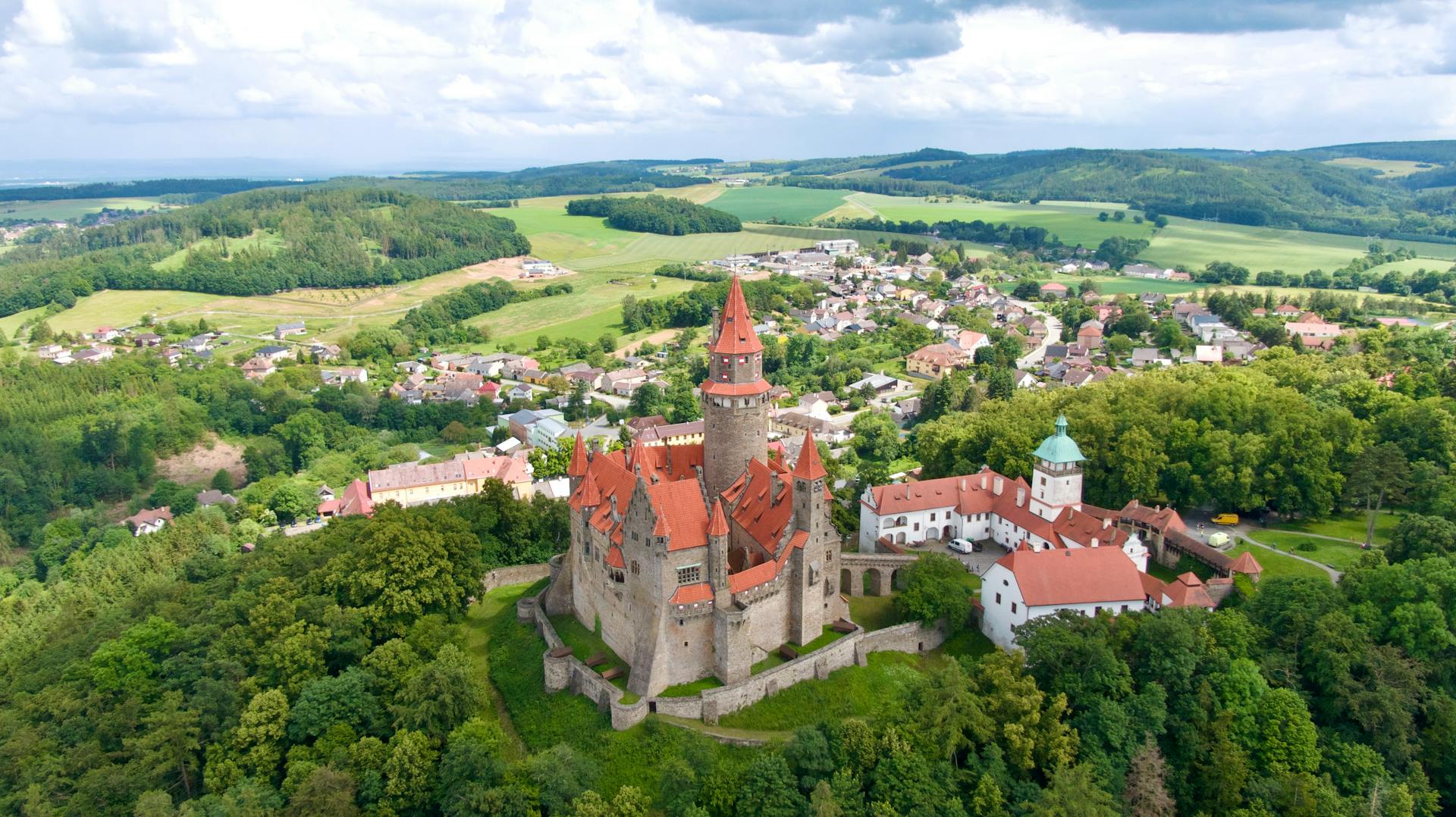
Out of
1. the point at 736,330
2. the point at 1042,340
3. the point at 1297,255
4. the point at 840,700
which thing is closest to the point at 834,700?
the point at 840,700

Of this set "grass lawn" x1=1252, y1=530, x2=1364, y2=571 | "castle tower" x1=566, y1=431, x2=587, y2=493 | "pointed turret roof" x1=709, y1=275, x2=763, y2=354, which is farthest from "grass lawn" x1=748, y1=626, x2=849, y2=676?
"grass lawn" x1=1252, y1=530, x2=1364, y2=571

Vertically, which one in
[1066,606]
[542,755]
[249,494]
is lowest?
[249,494]

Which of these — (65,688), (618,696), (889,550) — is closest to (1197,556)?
(889,550)

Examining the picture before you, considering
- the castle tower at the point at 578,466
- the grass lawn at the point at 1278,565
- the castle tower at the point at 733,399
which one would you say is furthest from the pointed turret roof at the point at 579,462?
the grass lawn at the point at 1278,565

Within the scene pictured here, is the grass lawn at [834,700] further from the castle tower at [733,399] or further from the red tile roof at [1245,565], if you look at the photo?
the red tile roof at [1245,565]

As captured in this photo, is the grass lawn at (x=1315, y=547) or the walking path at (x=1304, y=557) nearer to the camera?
the walking path at (x=1304, y=557)

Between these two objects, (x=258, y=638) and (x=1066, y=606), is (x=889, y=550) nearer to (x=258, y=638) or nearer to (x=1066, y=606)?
(x=1066, y=606)
